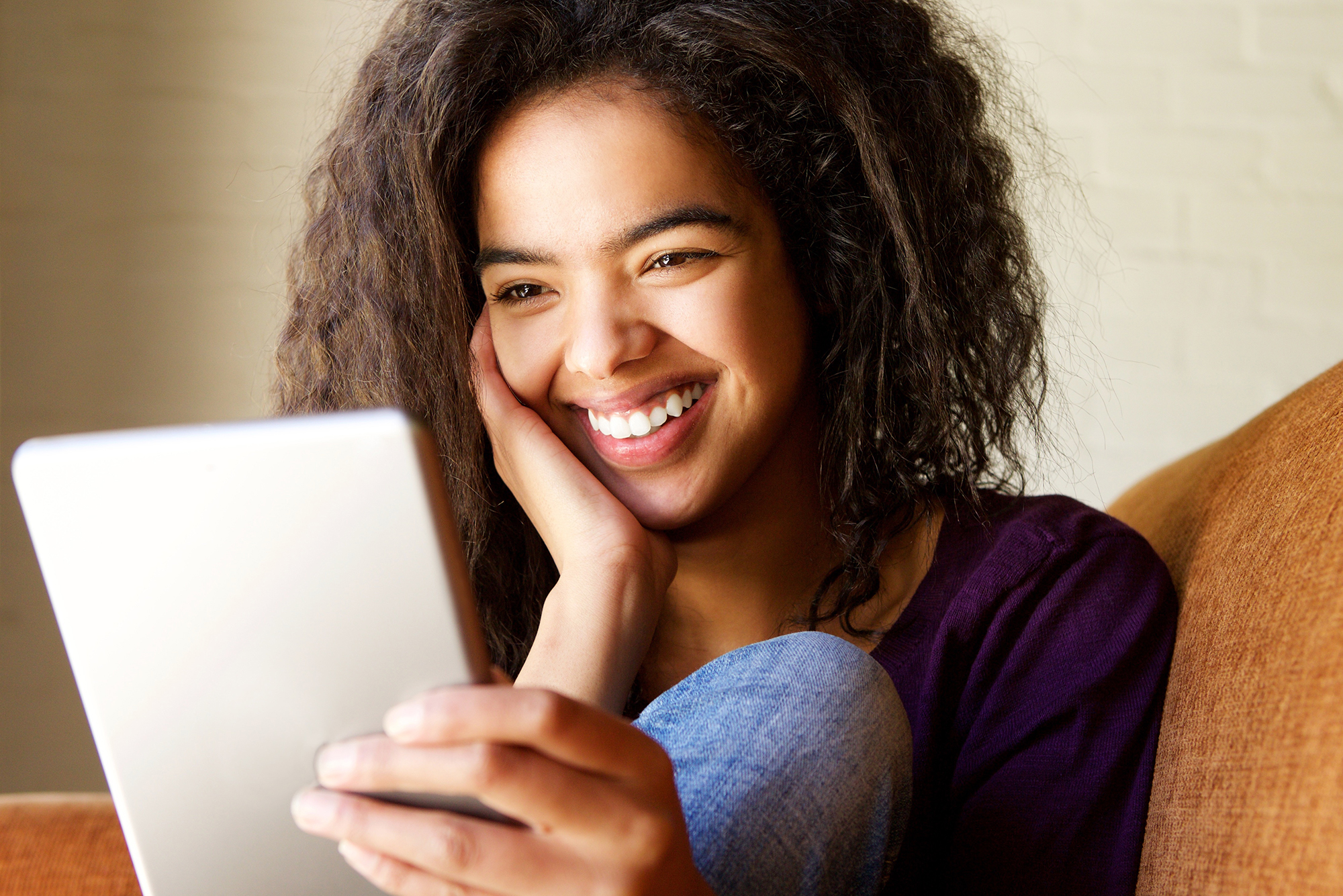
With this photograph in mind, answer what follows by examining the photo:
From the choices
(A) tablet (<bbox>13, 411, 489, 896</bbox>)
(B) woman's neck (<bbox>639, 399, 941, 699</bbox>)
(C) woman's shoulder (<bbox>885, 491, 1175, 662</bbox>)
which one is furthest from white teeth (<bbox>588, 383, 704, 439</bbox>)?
(A) tablet (<bbox>13, 411, 489, 896</bbox>)

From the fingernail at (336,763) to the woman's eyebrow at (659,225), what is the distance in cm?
59

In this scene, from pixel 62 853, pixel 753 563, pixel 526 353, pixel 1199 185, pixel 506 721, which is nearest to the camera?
pixel 506 721

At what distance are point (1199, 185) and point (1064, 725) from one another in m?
1.36

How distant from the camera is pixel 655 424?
3.59 feet

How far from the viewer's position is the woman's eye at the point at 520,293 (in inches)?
43.4

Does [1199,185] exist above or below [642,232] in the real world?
below

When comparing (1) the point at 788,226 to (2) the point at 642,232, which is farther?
(1) the point at 788,226

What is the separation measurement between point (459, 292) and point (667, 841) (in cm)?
72

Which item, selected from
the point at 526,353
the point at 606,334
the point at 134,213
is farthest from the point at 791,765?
the point at 134,213

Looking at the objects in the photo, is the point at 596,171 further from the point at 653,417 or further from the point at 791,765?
the point at 791,765

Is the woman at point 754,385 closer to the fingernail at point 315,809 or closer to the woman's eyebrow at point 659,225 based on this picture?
the woman's eyebrow at point 659,225

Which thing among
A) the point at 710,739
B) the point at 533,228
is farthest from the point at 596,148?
the point at 710,739

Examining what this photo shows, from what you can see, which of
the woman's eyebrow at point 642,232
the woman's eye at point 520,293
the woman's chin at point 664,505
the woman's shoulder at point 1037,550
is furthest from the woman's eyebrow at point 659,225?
the woman's shoulder at point 1037,550

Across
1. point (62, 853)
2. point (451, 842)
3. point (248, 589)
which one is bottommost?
point (62, 853)
